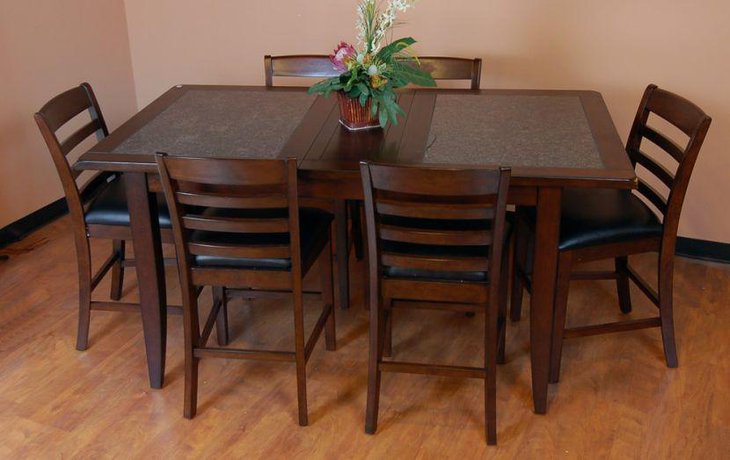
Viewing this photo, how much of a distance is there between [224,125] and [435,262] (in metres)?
0.90

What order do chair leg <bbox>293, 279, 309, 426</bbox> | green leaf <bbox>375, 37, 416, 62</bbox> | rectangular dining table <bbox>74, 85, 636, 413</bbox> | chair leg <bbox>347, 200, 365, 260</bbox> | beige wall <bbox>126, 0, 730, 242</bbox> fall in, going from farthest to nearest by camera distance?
1. chair leg <bbox>347, 200, 365, 260</bbox>
2. beige wall <bbox>126, 0, 730, 242</bbox>
3. green leaf <bbox>375, 37, 416, 62</bbox>
4. chair leg <bbox>293, 279, 309, 426</bbox>
5. rectangular dining table <bbox>74, 85, 636, 413</bbox>

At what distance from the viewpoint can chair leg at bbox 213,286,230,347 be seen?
8.88 ft

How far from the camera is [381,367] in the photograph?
7.55ft

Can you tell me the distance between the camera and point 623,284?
2920 millimetres

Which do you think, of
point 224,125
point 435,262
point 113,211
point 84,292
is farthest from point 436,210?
point 84,292

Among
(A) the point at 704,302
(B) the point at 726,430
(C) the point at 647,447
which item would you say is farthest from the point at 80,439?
(A) the point at 704,302

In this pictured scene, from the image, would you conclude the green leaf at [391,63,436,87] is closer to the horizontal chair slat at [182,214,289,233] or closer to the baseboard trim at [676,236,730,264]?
the horizontal chair slat at [182,214,289,233]

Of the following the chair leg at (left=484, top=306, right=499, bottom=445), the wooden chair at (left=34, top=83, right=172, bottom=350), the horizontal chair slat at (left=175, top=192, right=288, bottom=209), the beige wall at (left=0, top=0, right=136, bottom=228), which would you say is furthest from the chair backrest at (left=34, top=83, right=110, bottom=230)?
the chair leg at (left=484, top=306, right=499, bottom=445)

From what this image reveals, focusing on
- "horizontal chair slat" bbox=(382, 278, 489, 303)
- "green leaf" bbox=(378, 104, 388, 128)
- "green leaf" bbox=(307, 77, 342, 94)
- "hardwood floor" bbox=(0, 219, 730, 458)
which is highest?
"green leaf" bbox=(307, 77, 342, 94)

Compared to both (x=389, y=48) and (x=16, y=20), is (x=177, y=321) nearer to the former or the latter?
(x=389, y=48)

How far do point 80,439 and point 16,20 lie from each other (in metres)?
1.97

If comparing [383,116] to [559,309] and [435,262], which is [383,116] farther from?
[559,309]

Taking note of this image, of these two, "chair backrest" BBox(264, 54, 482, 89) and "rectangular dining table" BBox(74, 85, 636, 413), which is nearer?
"rectangular dining table" BBox(74, 85, 636, 413)

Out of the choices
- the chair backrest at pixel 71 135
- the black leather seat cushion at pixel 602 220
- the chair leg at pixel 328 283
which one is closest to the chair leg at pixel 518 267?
the black leather seat cushion at pixel 602 220
